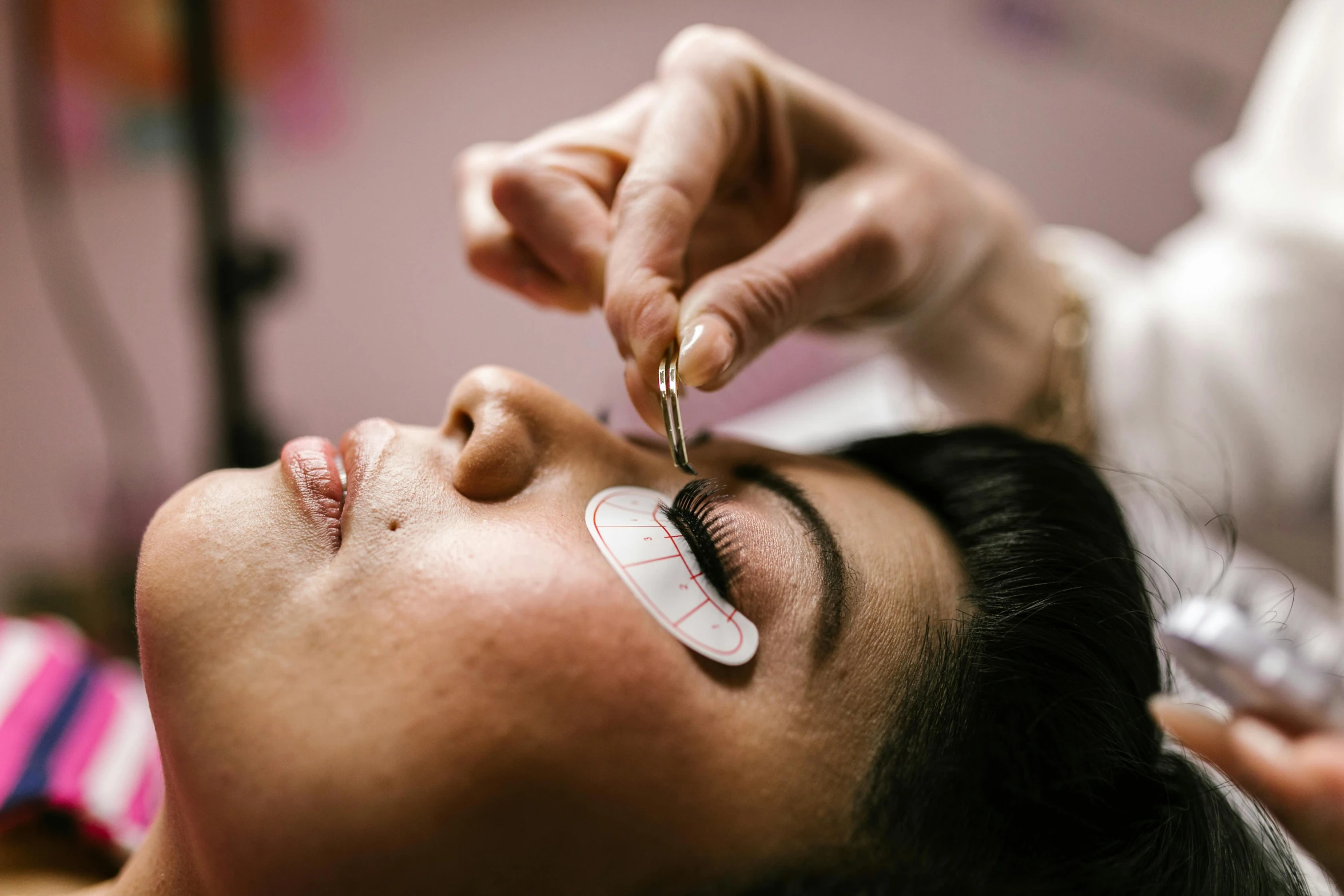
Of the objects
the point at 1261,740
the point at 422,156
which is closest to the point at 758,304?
the point at 1261,740

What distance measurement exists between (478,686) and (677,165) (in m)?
0.39

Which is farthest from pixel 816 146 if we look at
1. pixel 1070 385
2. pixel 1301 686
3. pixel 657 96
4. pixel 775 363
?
pixel 775 363

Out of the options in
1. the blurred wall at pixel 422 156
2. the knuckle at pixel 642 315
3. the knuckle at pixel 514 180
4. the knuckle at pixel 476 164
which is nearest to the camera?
the knuckle at pixel 642 315

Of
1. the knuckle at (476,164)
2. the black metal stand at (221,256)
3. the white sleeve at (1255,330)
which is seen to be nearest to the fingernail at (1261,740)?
the white sleeve at (1255,330)

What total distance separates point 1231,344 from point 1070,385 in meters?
0.19

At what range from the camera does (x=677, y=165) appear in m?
0.62

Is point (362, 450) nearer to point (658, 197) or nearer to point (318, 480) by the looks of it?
point (318, 480)

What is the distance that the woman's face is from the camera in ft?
1.33

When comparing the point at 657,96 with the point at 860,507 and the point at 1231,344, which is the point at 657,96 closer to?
the point at 860,507

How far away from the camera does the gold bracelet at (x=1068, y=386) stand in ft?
3.59

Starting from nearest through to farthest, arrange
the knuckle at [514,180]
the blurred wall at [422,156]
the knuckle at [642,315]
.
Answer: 1. the knuckle at [642,315]
2. the knuckle at [514,180]
3. the blurred wall at [422,156]

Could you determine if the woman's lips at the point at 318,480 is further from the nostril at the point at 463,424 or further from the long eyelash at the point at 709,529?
the long eyelash at the point at 709,529

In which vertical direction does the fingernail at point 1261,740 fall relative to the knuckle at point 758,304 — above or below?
below

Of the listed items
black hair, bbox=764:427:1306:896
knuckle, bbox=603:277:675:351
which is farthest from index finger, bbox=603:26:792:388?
black hair, bbox=764:427:1306:896
